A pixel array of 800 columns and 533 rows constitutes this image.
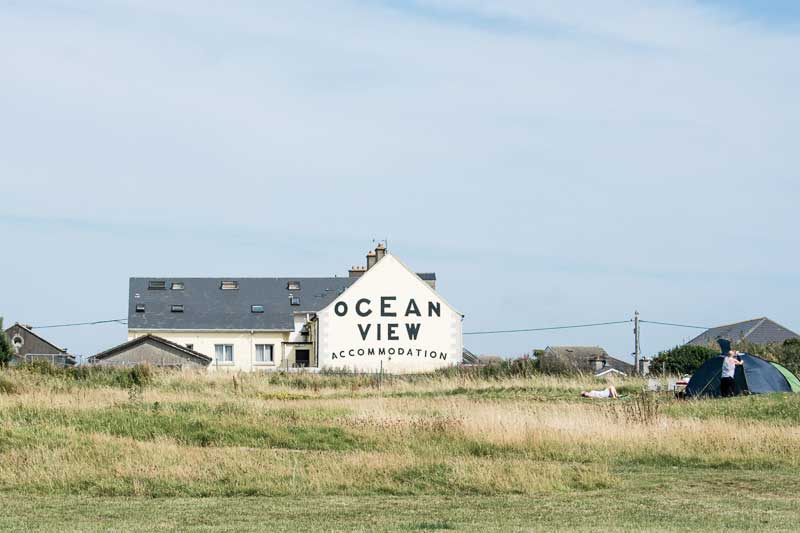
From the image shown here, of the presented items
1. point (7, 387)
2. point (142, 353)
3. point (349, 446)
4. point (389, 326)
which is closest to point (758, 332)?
point (389, 326)

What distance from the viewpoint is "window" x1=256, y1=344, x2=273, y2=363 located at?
217 ft

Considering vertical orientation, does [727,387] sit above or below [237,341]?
below

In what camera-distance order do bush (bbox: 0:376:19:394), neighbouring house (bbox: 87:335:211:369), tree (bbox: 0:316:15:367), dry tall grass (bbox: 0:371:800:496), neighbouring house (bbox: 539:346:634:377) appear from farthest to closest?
1. tree (bbox: 0:316:15:367)
2. neighbouring house (bbox: 87:335:211:369)
3. neighbouring house (bbox: 539:346:634:377)
4. bush (bbox: 0:376:19:394)
5. dry tall grass (bbox: 0:371:800:496)

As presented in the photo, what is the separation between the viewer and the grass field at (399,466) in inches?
492

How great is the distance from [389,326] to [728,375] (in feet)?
119

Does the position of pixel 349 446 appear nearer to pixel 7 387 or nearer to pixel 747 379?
pixel 747 379

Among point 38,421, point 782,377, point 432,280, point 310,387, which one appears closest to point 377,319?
point 432,280

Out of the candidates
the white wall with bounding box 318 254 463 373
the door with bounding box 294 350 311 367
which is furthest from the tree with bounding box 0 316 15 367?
the white wall with bounding box 318 254 463 373

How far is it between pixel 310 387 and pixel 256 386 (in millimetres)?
3040

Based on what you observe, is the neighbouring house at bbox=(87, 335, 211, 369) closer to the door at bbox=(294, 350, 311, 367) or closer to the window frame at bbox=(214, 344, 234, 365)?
the window frame at bbox=(214, 344, 234, 365)

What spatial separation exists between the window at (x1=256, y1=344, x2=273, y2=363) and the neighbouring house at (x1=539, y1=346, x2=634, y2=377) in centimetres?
1615

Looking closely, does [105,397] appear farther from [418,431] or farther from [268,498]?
[268,498]

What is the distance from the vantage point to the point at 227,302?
68.4 meters

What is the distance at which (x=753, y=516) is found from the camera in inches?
483
